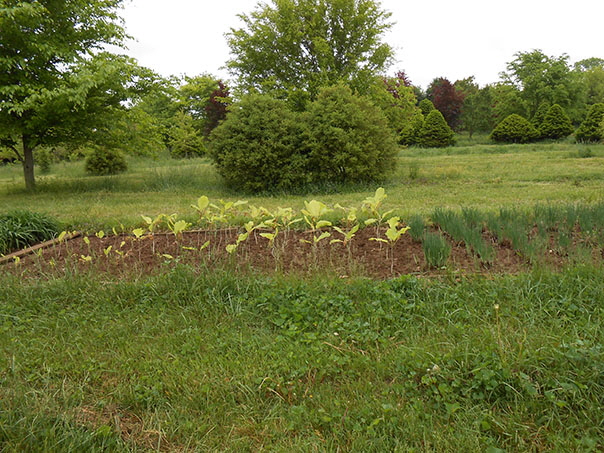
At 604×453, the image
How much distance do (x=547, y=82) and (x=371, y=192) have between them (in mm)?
26446

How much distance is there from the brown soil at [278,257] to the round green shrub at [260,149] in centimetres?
573

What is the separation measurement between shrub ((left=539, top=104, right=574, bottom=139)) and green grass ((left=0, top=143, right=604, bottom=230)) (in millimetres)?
11417

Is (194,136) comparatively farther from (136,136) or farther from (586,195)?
(586,195)

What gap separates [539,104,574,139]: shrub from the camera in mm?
24344

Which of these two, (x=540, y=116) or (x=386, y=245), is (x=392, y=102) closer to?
(x=386, y=245)

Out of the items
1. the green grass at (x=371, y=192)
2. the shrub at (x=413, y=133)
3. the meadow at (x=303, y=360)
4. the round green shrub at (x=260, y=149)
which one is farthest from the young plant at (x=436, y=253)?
the shrub at (x=413, y=133)

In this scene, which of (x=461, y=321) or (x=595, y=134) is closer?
(x=461, y=321)

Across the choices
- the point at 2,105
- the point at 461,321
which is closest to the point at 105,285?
the point at 461,321

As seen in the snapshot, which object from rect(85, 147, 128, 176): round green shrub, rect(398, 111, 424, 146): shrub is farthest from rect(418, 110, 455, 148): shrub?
rect(85, 147, 128, 176): round green shrub

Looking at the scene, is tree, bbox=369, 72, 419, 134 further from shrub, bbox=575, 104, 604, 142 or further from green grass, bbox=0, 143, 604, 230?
shrub, bbox=575, 104, 604, 142

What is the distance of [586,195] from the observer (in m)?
6.70

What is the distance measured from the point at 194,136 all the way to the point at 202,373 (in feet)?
75.8

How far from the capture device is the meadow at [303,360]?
1.68 metres

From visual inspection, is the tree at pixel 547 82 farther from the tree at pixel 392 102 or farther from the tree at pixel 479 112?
the tree at pixel 392 102
